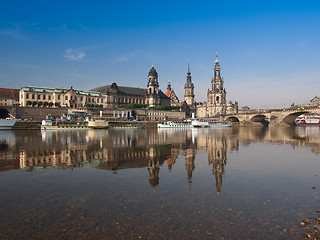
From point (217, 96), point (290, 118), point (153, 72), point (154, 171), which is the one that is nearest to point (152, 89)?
point (153, 72)

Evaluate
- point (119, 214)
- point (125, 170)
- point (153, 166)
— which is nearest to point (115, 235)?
point (119, 214)

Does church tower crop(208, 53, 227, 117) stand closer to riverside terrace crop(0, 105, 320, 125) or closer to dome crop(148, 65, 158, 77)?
riverside terrace crop(0, 105, 320, 125)

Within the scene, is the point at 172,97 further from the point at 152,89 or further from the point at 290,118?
the point at 290,118

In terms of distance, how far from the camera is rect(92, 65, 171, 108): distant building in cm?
12075

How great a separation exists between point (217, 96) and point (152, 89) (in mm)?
43838

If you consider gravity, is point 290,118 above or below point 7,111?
below

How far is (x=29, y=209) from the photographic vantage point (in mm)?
7191

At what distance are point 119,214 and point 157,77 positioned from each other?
13166 cm

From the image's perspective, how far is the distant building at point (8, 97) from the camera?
9619 centimetres

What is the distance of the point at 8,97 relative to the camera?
320ft

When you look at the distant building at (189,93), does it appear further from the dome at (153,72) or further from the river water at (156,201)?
the river water at (156,201)

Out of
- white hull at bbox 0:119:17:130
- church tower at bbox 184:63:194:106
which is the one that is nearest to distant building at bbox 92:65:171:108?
church tower at bbox 184:63:194:106

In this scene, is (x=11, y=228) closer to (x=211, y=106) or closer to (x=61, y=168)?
(x=61, y=168)

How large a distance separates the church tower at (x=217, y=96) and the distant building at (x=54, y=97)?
246 feet
